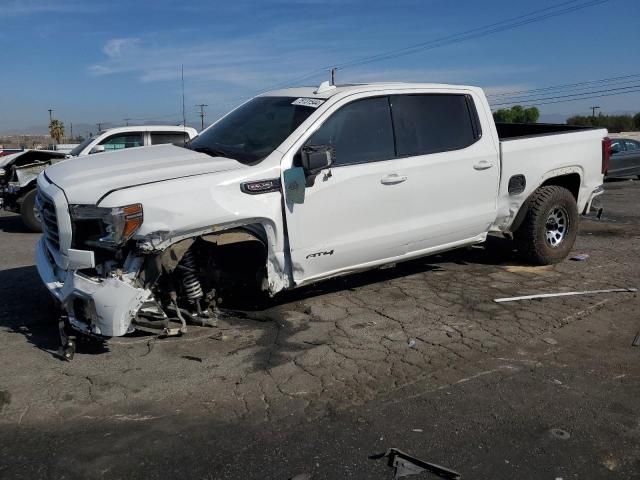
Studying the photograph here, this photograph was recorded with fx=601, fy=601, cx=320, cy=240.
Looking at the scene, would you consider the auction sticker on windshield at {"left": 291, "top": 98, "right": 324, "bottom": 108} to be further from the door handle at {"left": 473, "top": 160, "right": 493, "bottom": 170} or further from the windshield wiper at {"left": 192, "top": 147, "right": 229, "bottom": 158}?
the door handle at {"left": 473, "top": 160, "right": 493, "bottom": 170}

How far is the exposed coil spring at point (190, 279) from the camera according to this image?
185 inches

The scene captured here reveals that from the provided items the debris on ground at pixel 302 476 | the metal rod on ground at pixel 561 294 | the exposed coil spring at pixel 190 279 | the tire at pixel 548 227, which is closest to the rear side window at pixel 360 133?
the exposed coil spring at pixel 190 279

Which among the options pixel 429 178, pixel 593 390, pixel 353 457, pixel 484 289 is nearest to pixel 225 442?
pixel 353 457

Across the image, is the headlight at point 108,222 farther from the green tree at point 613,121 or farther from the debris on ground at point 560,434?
the green tree at point 613,121

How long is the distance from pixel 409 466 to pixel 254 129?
3332 mm

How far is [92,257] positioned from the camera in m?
4.17

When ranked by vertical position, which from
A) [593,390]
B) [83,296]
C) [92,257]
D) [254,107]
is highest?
[254,107]

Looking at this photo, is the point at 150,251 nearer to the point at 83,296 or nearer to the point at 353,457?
the point at 83,296

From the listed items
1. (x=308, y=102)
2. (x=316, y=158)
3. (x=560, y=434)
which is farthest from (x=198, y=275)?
(x=560, y=434)

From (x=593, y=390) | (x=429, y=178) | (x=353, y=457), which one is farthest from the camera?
(x=429, y=178)

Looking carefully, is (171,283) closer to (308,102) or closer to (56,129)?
(308,102)

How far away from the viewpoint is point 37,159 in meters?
11.4

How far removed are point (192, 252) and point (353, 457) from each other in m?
2.23

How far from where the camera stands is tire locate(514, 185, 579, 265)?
21.8 ft
